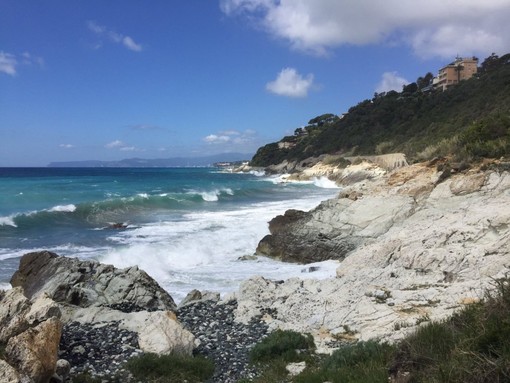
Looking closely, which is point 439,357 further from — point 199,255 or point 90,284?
point 199,255

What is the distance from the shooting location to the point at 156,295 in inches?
453

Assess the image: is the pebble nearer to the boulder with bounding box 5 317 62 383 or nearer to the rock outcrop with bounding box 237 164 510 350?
the rock outcrop with bounding box 237 164 510 350

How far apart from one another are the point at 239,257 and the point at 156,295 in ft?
23.0

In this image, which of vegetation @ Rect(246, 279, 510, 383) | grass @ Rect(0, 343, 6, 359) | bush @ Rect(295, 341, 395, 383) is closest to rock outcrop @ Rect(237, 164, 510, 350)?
bush @ Rect(295, 341, 395, 383)

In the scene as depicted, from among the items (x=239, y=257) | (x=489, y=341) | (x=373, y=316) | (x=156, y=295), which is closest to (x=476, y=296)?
(x=373, y=316)

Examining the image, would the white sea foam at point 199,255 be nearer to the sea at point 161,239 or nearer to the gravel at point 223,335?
the sea at point 161,239

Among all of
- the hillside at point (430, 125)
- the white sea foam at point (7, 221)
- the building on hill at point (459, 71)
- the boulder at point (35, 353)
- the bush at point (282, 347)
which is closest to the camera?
the boulder at point (35, 353)

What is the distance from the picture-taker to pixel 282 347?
7.73 m

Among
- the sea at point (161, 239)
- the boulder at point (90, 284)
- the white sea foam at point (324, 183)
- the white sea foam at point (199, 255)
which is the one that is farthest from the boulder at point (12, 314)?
the white sea foam at point (324, 183)

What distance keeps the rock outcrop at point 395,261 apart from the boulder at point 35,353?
14.1ft

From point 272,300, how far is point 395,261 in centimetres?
375

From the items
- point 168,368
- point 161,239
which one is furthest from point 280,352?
point 161,239

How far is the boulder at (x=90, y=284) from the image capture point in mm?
11258

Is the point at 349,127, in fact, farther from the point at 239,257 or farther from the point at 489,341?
the point at 489,341
